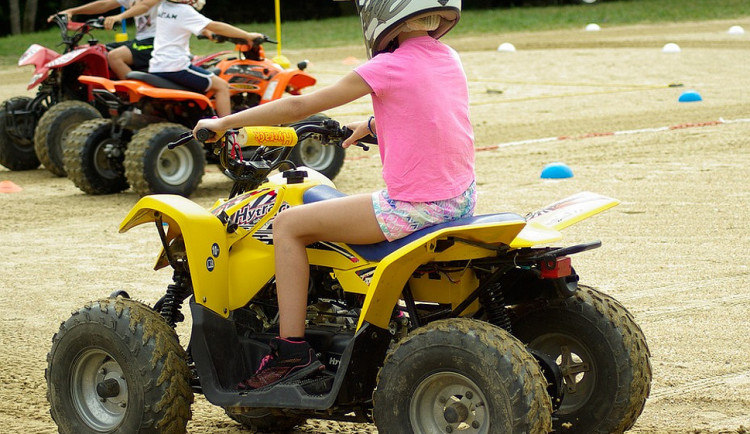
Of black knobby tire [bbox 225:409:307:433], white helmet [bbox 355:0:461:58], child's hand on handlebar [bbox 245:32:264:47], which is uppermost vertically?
white helmet [bbox 355:0:461:58]

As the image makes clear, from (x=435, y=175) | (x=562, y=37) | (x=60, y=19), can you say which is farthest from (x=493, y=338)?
(x=562, y=37)

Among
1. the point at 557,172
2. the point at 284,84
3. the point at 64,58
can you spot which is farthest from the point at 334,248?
the point at 64,58

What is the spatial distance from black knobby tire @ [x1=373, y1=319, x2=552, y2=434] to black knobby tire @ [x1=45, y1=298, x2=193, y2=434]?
2.86ft

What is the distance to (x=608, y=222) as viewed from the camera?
9250mm

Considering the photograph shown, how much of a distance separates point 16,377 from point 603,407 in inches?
116

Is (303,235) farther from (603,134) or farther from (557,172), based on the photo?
(603,134)

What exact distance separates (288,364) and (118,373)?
2.41ft

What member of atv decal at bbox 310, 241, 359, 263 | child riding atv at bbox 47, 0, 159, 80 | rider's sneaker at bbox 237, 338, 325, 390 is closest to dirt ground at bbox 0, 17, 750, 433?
rider's sneaker at bbox 237, 338, 325, 390

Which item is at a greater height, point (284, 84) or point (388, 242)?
point (388, 242)

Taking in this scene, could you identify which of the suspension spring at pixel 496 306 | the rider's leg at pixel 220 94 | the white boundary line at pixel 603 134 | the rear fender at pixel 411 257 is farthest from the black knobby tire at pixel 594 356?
the white boundary line at pixel 603 134

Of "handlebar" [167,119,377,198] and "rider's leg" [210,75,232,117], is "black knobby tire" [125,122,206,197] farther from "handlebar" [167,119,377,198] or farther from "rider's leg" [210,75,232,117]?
"handlebar" [167,119,377,198]

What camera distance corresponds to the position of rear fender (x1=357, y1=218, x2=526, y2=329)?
13.0 ft

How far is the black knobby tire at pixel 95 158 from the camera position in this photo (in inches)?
446

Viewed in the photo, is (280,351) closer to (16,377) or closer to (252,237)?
(252,237)
